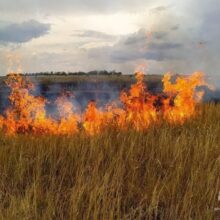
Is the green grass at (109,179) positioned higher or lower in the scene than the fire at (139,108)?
lower

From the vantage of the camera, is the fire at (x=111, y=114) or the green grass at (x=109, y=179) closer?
the green grass at (x=109, y=179)

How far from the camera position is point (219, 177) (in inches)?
217

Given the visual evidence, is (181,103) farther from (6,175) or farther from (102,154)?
(6,175)

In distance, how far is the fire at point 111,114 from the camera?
Answer: 9348 millimetres

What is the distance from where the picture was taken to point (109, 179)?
18.1ft

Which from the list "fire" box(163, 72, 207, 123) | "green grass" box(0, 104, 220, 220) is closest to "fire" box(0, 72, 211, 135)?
"fire" box(163, 72, 207, 123)

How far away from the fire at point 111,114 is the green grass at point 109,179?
1256 millimetres

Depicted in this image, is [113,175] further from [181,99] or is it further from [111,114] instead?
[181,99]

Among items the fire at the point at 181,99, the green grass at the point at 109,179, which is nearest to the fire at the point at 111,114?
the fire at the point at 181,99

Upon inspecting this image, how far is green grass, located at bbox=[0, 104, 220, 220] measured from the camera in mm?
4590

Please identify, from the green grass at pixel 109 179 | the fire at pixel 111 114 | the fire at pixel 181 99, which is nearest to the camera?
the green grass at pixel 109 179

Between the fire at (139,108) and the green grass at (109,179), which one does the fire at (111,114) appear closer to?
the fire at (139,108)

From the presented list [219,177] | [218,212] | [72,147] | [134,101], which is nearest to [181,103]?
[134,101]

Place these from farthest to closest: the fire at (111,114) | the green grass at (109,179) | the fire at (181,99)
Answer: the fire at (181,99)
the fire at (111,114)
the green grass at (109,179)
